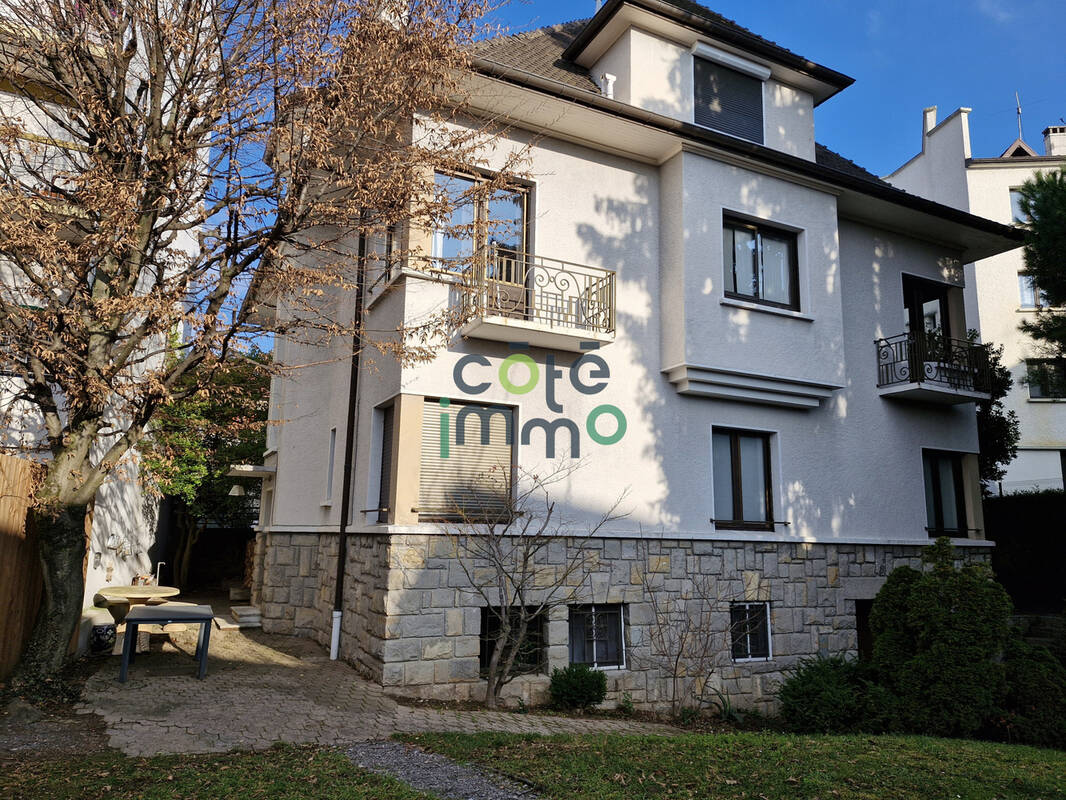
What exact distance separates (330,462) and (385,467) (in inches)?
101

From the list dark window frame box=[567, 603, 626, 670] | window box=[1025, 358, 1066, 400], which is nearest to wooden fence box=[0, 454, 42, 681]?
dark window frame box=[567, 603, 626, 670]

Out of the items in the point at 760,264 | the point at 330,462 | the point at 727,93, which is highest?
the point at 727,93

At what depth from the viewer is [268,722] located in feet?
21.5

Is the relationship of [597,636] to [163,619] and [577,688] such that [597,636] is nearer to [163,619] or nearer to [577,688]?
[577,688]

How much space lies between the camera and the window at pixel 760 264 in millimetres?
10914

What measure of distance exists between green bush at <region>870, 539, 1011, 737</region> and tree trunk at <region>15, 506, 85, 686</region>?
851cm

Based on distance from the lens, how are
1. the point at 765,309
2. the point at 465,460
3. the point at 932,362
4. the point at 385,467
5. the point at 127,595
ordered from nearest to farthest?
the point at 465,460 < the point at 127,595 < the point at 385,467 < the point at 765,309 < the point at 932,362

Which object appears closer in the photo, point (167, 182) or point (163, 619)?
point (167, 182)

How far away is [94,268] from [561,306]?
516 centimetres

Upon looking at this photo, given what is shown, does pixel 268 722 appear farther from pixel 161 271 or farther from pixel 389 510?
pixel 161 271

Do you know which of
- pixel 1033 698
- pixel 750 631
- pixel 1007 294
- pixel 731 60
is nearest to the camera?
pixel 1033 698

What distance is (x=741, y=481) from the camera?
10695 mm

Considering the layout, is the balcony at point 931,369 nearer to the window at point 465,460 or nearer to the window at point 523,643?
the window at point 465,460

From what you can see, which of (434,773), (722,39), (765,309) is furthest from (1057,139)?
(434,773)
